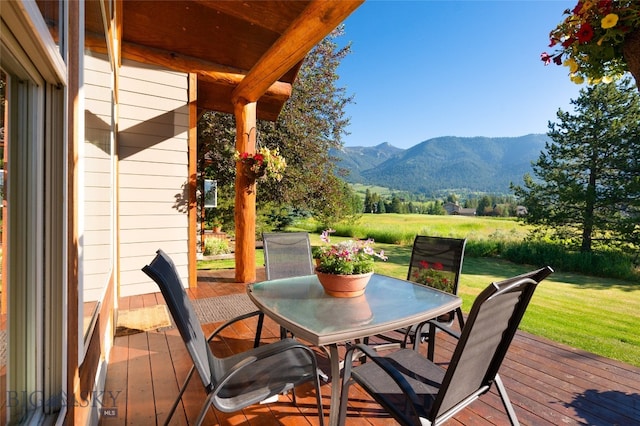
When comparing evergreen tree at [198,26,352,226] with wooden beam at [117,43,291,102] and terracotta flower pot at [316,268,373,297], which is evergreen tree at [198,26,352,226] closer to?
wooden beam at [117,43,291,102]

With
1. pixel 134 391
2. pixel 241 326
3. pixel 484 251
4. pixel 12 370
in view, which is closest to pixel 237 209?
pixel 241 326

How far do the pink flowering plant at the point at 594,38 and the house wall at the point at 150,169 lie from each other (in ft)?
14.4

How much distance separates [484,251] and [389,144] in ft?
229

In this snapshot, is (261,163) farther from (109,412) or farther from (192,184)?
(109,412)

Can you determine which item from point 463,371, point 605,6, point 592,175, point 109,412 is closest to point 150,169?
point 109,412

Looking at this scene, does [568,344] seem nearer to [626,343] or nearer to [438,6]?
[626,343]

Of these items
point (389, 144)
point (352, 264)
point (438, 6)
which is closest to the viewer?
point (352, 264)

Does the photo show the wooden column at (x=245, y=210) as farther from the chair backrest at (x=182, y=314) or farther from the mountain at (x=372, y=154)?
the mountain at (x=372, y=154)

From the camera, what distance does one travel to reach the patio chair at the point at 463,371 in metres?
1.21

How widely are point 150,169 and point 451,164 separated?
165 feet

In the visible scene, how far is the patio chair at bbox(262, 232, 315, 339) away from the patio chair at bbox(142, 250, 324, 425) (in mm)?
1030

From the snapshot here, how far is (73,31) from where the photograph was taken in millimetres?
1092

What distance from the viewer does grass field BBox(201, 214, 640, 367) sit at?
11.1 feet

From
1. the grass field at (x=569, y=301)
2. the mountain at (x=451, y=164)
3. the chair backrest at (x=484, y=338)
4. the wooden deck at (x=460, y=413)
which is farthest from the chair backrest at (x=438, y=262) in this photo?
the mountain at (x=451, y=164)
